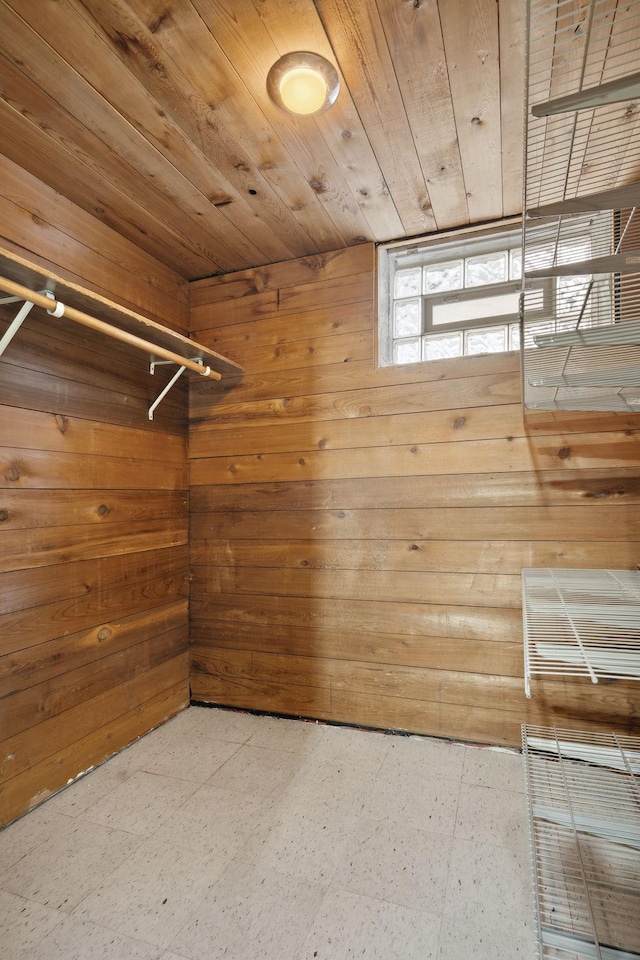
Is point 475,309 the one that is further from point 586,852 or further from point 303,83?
point 586,852

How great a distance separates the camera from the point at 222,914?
124 cm

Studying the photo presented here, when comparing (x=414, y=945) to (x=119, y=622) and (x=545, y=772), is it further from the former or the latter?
(x=119, y=622)

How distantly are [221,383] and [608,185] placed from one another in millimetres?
1729

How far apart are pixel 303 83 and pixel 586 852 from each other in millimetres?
2236

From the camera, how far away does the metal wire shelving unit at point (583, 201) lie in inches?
32.7

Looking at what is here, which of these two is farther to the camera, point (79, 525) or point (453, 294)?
point (453, 294)

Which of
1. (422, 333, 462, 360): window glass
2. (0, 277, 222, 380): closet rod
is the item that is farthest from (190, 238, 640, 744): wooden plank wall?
(0, 277, 222, 380): closet rod

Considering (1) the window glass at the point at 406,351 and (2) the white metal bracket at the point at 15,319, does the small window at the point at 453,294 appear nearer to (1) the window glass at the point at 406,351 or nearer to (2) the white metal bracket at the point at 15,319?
(1) the window glass at the point at 406,351

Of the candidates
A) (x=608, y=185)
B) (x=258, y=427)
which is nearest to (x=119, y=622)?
(x=258, y=427)

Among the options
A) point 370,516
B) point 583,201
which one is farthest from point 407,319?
point 583,201

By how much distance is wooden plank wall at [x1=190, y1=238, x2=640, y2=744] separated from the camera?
1886mm

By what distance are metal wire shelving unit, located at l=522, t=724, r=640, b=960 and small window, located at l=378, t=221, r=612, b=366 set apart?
1500 mm

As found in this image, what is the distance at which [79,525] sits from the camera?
1848 mm

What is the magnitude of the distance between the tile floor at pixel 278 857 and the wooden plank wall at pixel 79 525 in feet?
Result: 0.76
